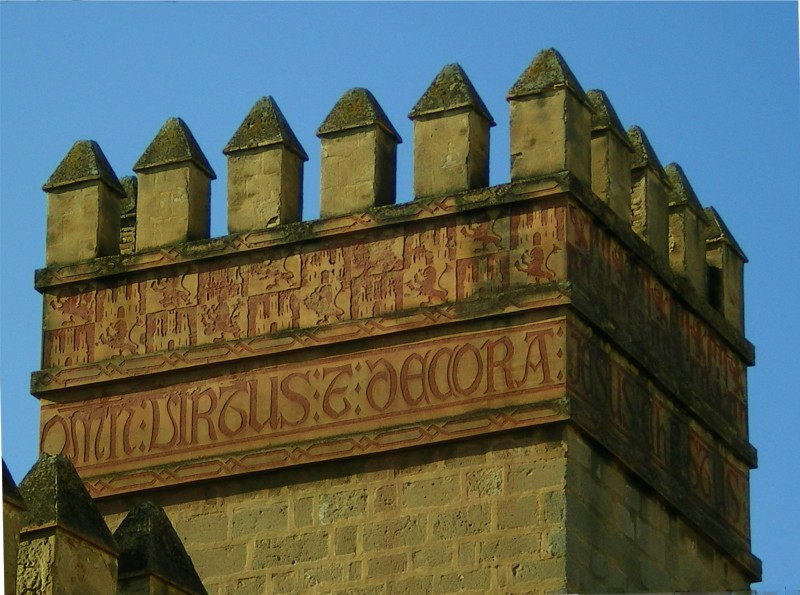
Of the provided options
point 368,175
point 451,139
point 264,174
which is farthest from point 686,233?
point 264,174

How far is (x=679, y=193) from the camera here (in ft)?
60.4

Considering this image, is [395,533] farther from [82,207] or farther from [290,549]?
[82,207]

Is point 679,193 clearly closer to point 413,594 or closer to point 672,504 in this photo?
point 672,504

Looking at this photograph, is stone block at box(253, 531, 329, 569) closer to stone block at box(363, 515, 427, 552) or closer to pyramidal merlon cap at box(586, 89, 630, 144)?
stone block at box(363, 515, 427, 552)

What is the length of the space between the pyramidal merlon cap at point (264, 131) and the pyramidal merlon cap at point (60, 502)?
4.64 meters

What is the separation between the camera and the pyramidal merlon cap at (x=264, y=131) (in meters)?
17.7

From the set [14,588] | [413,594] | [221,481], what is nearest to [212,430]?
[221,481]

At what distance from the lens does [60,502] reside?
42.5 ft

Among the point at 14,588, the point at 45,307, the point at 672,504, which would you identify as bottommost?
the point at 14,588

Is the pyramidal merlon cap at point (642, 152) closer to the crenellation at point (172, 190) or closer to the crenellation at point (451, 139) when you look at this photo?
the crenellation at point (451, 139)

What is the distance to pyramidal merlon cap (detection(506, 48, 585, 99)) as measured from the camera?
17078 millimetres

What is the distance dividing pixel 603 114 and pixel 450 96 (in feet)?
2.85

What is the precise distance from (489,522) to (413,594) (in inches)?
20.3

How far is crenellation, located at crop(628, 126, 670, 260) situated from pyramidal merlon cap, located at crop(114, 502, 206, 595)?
4.78 metres
